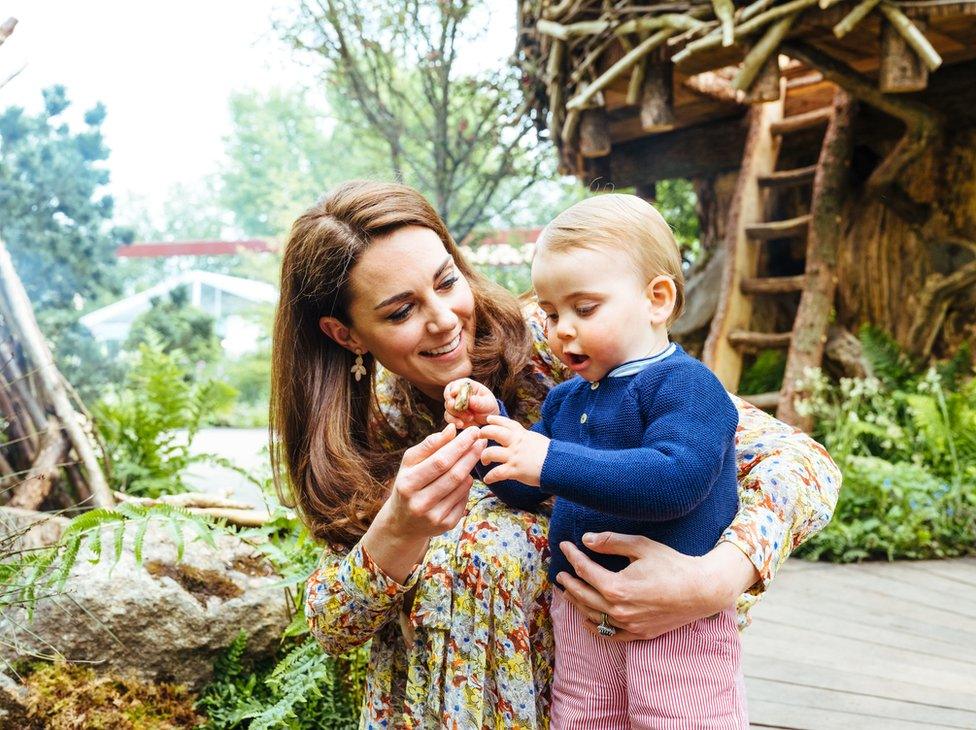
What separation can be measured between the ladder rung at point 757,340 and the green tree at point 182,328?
929 cm

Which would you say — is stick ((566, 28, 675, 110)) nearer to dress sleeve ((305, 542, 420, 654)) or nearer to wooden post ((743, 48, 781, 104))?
wooden post ((743, 48, 781, 104))

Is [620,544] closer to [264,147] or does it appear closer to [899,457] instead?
[899,457]

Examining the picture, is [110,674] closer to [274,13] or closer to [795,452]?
[795,452]

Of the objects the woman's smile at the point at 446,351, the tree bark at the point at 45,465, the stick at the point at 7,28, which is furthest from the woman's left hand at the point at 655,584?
the tree bark at the point at 45,465

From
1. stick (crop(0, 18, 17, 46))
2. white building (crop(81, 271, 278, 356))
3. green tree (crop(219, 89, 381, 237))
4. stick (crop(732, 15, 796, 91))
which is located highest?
stick (crop(0, 18, 17, 46))

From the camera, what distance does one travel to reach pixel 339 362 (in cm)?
202

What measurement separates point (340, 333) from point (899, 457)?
13.1ft

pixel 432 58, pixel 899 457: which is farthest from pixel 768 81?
pixel 432 58

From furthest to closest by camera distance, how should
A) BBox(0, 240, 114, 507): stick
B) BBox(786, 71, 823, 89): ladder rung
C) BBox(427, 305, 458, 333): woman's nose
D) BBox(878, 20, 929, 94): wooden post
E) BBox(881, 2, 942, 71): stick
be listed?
BBox(786, 71, 823, 89): ladder rung, BBox(878, 20, 929, 94): wooden post, BBox(881, 2, 942, 71): stick, BBox(0, 240, 114, 507): stick, BBox(427, 305, 458, 333): woman's nose

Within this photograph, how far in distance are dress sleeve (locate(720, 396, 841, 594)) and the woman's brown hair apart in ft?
1.68

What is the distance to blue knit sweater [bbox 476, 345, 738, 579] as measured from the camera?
1.31m

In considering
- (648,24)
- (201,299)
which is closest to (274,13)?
(648,24)

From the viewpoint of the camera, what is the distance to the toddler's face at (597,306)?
1.48m

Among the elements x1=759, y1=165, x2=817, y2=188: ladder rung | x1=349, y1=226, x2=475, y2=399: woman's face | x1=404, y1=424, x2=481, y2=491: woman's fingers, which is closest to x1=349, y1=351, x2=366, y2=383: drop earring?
x1=349, y1=226, x2=475, y2=399: woman's face
